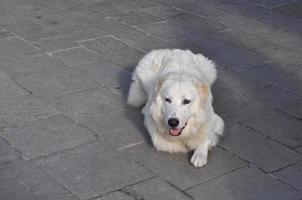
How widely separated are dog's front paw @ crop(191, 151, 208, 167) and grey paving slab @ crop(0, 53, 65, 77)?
2.78 meters

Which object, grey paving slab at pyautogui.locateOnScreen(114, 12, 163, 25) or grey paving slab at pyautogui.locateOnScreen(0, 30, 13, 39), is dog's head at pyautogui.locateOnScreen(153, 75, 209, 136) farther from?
grey paving slab at pyautogui.locateOnScreen(114, 12, 163, 25)

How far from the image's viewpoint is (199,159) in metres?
5.20

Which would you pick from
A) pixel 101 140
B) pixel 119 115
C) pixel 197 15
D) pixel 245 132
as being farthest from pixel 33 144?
pixel 197 15

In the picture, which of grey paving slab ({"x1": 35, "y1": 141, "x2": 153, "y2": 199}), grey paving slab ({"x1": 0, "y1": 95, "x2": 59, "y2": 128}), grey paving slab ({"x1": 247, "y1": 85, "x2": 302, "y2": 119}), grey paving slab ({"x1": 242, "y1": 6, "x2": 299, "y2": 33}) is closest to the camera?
grey paving slab ({"x1": 35, "y1": 141, "x2": 153, "y2": 199})

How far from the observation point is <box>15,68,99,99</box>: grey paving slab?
669 centimetres

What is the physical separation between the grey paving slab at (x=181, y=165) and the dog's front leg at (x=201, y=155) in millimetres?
47

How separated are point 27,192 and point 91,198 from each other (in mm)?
530

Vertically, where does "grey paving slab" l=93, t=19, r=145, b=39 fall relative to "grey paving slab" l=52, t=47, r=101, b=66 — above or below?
above

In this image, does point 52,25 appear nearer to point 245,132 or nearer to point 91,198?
point 245,132

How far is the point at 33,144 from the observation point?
5500 millimetres

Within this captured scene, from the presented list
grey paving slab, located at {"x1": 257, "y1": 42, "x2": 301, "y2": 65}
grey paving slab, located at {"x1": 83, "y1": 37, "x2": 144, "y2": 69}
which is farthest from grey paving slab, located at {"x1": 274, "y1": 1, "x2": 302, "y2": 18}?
grey paving slab, located at {"x1": 83, "y1": 37, "x2": 144, "y2": 69}

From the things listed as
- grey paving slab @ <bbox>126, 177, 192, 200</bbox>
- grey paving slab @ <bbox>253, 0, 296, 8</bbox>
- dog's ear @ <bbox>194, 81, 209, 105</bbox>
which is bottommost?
grey paving slab @ <bbox>126, 177, 192, 200</bbox>

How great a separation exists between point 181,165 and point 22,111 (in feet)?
6.41

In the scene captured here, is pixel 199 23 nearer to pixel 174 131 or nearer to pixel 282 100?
pixel 282 100
